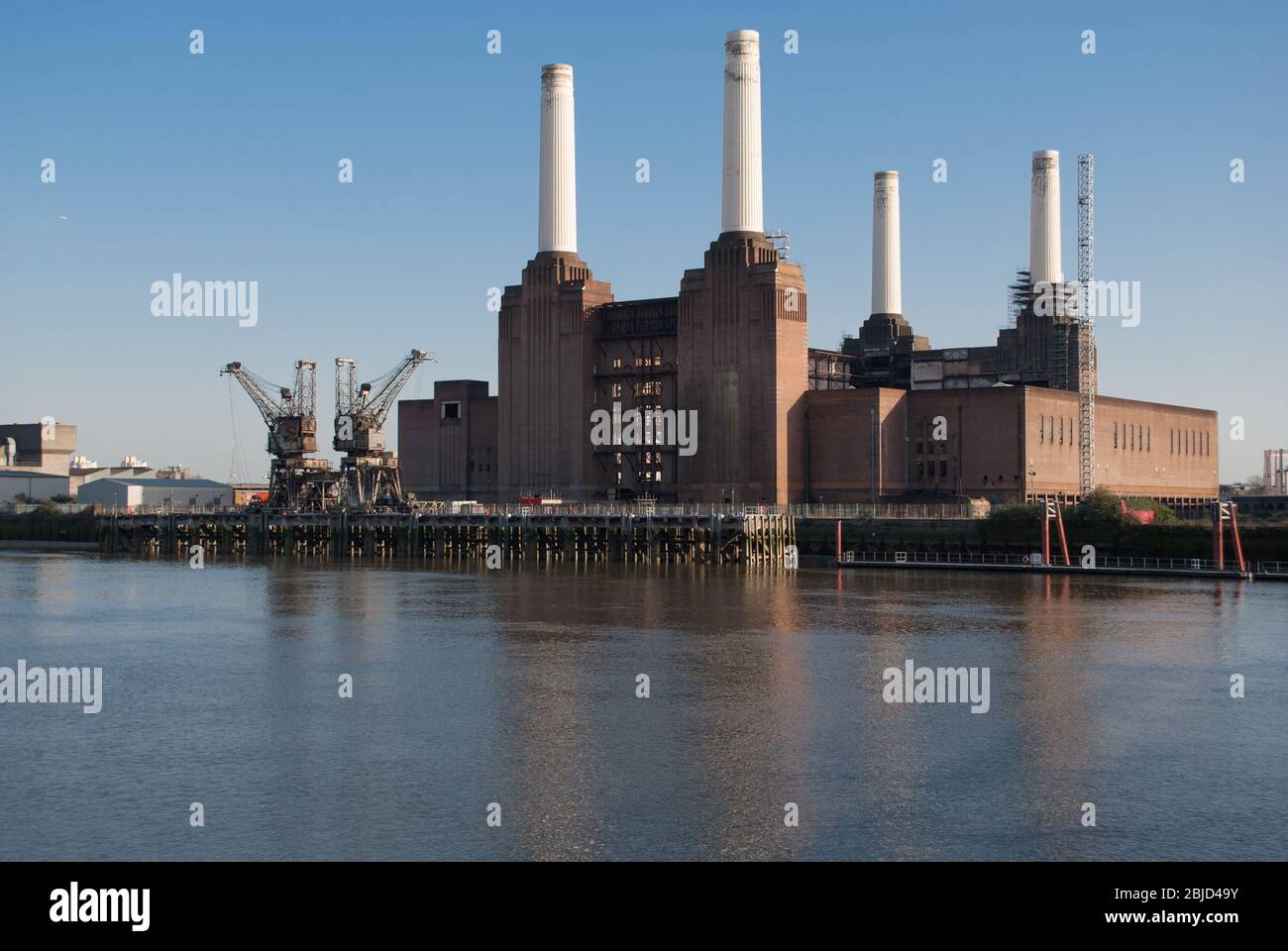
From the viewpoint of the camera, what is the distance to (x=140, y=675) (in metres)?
41.7

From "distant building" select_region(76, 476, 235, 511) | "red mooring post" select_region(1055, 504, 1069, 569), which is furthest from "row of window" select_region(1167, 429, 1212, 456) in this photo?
"distant building" select_region(76, 476, 235, 511)

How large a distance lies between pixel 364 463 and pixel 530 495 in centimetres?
1336

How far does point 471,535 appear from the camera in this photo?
106m

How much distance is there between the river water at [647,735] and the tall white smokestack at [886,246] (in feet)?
239

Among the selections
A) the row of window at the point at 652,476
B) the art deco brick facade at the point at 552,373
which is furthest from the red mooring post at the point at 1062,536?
the art deco brick facade at the point at 552,373

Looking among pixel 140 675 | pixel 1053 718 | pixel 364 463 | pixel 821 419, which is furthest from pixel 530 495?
pixel 1053 718

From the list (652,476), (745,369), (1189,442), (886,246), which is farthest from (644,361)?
(1189,442)

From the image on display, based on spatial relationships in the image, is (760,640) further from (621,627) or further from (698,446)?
(698,446)

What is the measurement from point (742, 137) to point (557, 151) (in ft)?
55.0

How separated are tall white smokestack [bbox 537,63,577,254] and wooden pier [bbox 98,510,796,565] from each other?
86.5 ft

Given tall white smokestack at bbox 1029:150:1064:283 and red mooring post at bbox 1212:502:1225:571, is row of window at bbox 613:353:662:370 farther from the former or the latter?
red mooring post at bbox 1212:502:1225:571

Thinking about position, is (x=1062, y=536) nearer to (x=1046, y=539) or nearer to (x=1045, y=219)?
(x=1046, y=539)

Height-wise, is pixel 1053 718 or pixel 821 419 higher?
pixel 821 419
